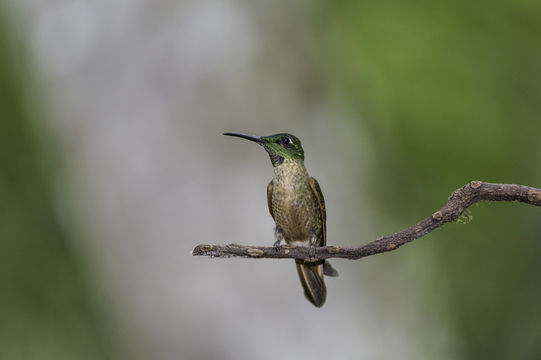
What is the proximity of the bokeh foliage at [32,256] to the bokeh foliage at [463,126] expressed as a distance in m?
3.87

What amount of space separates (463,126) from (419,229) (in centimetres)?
614

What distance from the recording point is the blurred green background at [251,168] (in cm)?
605

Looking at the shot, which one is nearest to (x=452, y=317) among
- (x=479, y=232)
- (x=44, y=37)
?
(x=479, y=232)

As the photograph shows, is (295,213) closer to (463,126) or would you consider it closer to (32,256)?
(463,126)

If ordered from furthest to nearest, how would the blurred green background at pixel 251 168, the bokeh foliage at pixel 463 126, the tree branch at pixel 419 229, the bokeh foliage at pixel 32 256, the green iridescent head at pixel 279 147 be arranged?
the bokeh foliage at pixel 32 256 < the bokeh foliage at pixel 463 126 < the blurred green background at pixel 251 168 < the green iridescent head at pixel 279 147 < the tree branch at pixel 419 229

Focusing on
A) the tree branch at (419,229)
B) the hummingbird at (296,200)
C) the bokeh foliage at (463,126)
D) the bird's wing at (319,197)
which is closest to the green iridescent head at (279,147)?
the hummingbird at (296,200)

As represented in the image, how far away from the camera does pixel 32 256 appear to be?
801cm

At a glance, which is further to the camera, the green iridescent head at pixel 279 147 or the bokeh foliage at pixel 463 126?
the bokeh foliage at pixel 463 126

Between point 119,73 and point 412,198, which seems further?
point 412,198

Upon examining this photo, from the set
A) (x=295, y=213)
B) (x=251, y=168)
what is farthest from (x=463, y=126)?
(x=295, y=213)

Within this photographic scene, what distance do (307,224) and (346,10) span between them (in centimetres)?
588

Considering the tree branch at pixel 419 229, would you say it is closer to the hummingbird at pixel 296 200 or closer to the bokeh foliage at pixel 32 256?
the hummingbird at pixel 296 200

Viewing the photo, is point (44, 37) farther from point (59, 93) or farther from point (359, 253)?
point (359, 253)

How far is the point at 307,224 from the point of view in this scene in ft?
8.43
